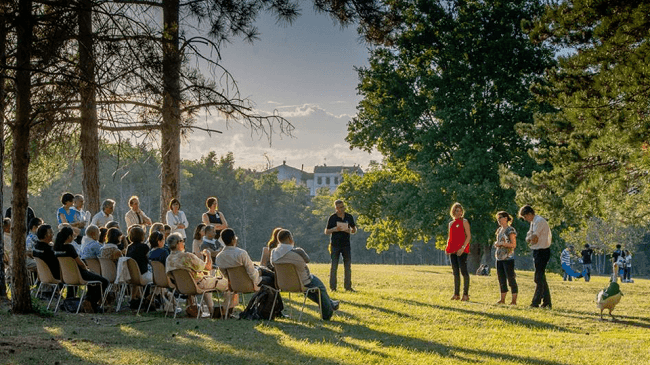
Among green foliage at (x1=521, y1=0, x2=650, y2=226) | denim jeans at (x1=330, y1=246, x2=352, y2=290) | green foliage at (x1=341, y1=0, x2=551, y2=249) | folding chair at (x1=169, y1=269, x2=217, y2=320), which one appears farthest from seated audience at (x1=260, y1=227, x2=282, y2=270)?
green foliage at (x1=341, y1=0, x2=551, y2=249)

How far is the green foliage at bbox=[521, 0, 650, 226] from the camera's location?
40.7ft

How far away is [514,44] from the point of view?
2727 cm

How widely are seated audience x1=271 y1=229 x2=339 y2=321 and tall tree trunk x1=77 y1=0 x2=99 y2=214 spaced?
337 cm

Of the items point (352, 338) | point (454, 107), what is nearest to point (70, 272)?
point (352, 338)

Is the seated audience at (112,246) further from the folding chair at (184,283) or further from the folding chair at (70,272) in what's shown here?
the folding chair at (184,283)

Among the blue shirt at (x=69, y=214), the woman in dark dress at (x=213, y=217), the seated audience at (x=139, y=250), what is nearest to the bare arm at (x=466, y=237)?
the woman in dark dress at (x=213, y=217)

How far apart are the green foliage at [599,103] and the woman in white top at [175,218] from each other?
26.3 ft

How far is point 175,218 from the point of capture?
587 inches

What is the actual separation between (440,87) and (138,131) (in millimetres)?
16627

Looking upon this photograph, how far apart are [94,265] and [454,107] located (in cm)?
1910

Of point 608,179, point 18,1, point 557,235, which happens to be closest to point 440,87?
point 557,235

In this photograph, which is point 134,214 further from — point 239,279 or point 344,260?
point 239,279

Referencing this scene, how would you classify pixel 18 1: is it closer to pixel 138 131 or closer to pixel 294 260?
pixel 294 260

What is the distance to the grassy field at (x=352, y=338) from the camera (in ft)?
24.9
